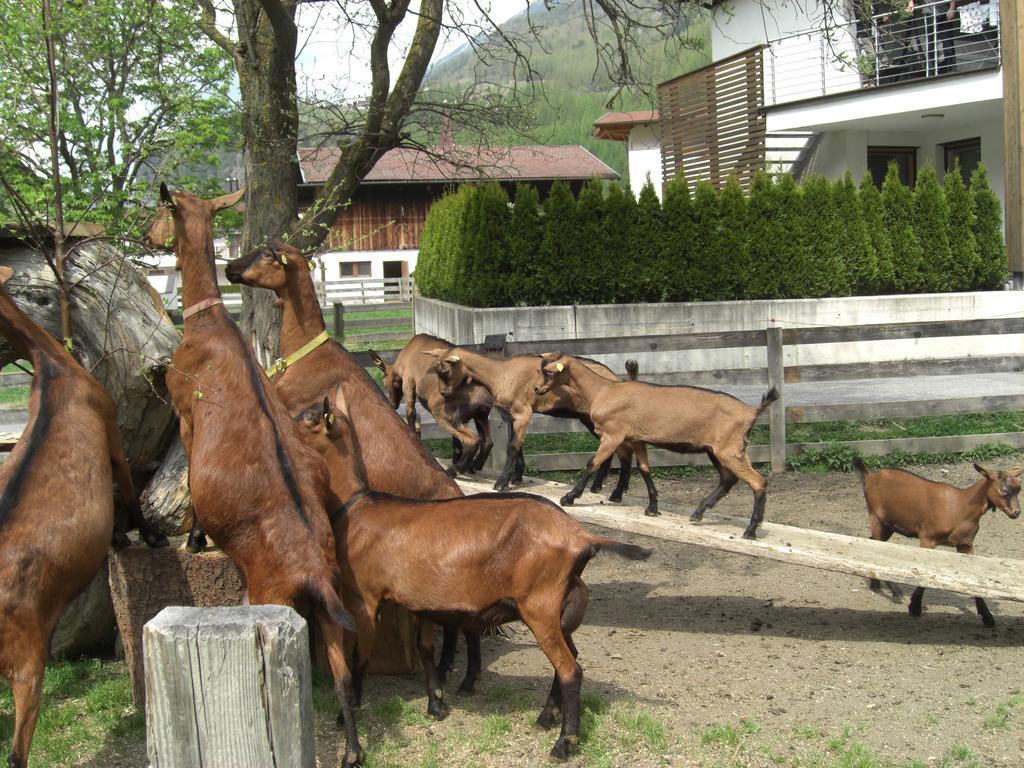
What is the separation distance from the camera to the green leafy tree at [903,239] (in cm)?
1692

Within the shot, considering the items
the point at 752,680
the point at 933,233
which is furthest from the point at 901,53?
the point at 752,680

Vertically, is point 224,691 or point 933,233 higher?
point 933,233

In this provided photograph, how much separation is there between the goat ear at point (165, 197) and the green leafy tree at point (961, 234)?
1484cm

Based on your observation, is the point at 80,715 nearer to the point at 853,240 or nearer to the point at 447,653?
the point at 447,653

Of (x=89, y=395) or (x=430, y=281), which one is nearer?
(x=89, y=395)

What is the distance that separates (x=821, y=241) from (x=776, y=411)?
6841mm

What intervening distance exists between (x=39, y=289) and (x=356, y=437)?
1.92m

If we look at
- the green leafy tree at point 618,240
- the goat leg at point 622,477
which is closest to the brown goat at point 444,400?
the goat leg at point 622,477

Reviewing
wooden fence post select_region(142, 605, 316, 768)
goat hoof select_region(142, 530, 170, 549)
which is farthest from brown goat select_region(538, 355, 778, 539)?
wooden fence post select_region(142, 605, 316, 768)

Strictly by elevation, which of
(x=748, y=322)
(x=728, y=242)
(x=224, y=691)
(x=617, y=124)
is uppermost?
(x=617, y=124)

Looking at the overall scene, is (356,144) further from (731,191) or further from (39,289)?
(731,191)

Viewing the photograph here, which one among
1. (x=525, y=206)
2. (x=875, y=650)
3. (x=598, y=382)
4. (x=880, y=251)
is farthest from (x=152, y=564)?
(x=880, y=251)

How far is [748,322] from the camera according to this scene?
15859mm

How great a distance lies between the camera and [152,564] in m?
5.46
